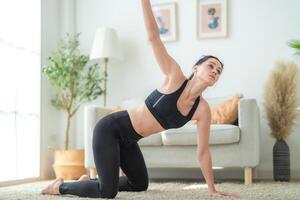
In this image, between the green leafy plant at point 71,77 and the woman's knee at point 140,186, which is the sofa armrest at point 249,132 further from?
the green leafy plant at point 71,77

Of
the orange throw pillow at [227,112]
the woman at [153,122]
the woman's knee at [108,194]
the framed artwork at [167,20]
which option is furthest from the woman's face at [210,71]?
the framed artwork at [167,20]

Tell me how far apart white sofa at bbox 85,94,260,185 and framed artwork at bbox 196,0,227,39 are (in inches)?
55.0

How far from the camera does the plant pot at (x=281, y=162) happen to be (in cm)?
419

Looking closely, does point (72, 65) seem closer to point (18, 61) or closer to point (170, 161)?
point (18, 61)

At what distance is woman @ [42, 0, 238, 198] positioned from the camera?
2.30m


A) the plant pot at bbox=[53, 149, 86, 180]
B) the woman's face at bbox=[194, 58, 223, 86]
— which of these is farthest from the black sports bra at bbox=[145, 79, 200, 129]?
the plant pot at bbox=[53, 149, 86, 180]

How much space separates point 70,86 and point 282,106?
2.16 metres

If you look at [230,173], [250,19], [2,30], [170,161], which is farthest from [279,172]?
[2,30]

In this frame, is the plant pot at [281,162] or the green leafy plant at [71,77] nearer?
the plant pot at [281,162]

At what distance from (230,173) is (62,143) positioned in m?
1.95

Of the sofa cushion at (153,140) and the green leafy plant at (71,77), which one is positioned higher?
the green leafy plant at (71,77)

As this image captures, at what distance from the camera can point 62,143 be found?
5.32 m

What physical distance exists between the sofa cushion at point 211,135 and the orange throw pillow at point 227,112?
31 cm

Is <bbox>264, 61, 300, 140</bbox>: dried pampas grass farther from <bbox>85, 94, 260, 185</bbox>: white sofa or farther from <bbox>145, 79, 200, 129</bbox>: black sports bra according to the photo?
<bbox>145, 79, 200, 129</bbox>: black sports bra
